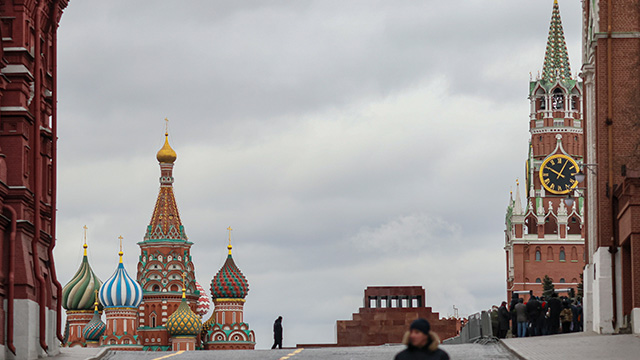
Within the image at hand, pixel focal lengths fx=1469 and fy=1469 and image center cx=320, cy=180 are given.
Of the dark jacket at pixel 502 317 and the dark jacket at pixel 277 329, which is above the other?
the dark jacket at pixel 502 317

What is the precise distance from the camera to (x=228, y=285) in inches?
5797

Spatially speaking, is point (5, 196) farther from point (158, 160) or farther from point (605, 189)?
point (158, 160)

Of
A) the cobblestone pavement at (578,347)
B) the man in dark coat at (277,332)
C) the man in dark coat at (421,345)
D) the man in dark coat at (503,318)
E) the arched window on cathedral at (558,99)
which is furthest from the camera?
the arched window on cathedral at (558,99)

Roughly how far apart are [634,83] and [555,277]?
339 feet

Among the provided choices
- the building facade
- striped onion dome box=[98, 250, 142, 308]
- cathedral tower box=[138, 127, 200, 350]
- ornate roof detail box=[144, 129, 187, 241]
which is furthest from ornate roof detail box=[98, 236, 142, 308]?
the building facade

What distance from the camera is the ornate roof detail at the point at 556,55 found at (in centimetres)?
15162

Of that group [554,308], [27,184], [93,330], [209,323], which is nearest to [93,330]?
[93,330]

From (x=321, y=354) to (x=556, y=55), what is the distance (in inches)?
4907

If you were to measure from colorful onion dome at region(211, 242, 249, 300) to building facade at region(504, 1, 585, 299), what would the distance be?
27.0 m

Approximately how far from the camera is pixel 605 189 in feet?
140

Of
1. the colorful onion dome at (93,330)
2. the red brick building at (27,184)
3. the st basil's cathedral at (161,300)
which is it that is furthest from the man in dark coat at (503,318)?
the colorful onion dome at (93,330)

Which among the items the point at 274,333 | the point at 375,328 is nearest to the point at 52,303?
the point at 274,333

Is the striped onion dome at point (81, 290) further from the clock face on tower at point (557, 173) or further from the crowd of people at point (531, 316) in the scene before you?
the crowd of people at point (531, 316)

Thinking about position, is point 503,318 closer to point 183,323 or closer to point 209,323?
point 183,323
